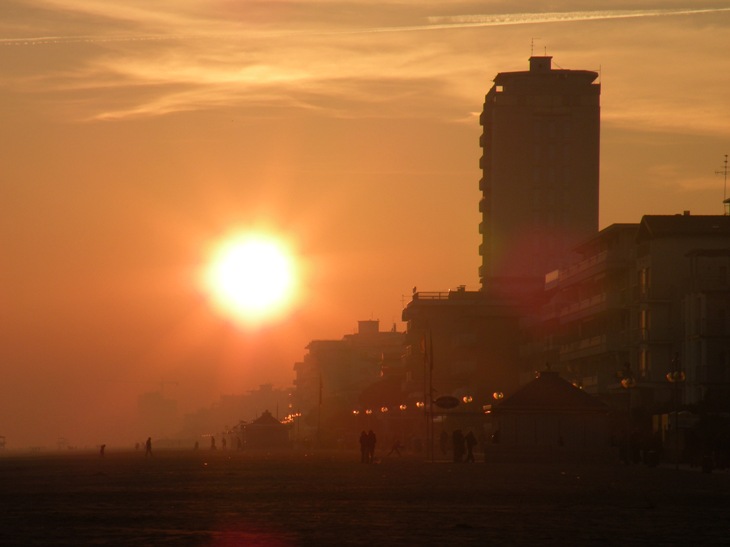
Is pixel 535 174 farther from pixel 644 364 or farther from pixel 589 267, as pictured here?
pixel 644 364

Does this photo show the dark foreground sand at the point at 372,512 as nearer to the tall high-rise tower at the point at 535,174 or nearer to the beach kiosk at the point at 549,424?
the beach kiosk at the point at 549,424

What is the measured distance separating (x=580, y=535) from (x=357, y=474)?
3171cm

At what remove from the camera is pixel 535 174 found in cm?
14912

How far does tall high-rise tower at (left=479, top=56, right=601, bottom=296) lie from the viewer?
5837 inches

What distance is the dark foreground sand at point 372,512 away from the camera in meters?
21.5

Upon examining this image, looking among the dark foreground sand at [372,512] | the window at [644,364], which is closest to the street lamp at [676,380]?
the dark foreground sand at [372,512]

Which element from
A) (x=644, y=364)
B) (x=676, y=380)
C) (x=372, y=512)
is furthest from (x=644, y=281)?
(x=372, y=512)

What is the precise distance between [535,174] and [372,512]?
12307 cm

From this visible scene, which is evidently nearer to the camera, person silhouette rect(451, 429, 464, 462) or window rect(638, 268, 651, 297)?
person silhouette rect(451, 429, 464, 462)

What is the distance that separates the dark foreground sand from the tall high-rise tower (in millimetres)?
103007

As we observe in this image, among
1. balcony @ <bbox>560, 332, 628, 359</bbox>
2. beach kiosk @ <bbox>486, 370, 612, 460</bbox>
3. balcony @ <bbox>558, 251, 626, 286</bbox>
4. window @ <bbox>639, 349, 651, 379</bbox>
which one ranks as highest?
balcony @ <bbox>558, 251, 626, 286</bbox>

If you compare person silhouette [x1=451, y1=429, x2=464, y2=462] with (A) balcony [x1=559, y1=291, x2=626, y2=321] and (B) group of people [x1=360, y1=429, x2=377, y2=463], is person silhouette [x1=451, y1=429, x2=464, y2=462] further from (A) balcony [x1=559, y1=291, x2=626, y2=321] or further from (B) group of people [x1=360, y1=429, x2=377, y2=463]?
(A) balcony [x1=559, y1=291, x2=626, y2=321]

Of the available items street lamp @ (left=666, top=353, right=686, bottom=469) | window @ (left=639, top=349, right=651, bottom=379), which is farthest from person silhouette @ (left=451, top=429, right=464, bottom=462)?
window @ (left=639, top=349, right=651, bottom=379)

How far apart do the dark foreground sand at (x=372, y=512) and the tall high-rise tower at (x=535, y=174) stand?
338ft
